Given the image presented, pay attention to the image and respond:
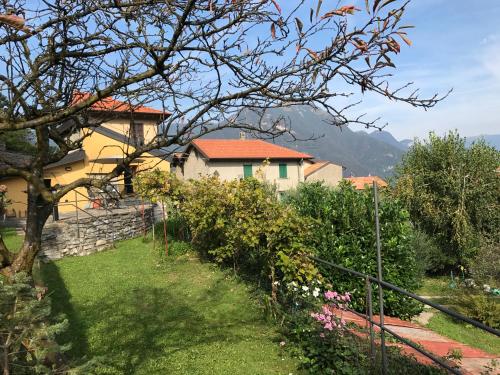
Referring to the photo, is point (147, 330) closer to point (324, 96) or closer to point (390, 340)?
point (390, 340)

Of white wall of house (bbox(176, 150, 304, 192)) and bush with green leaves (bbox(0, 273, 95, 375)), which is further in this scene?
white wall of house (bbox(176, 150, 304, 192))

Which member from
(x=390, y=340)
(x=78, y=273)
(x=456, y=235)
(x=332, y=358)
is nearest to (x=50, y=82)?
(x=332, y=358)

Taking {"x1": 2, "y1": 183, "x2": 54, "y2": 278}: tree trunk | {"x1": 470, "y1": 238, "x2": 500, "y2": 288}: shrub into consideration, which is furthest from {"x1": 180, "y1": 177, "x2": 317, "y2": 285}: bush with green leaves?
{"x1": 470, "y1": 238, "x2": 500, "y2": 288}: shrub

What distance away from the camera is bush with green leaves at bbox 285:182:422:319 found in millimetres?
8164

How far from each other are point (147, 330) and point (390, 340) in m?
4.26

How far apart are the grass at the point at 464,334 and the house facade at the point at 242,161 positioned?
23.1m

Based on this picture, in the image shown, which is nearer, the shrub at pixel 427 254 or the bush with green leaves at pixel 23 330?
the bush with green leaves at pixel 23 330

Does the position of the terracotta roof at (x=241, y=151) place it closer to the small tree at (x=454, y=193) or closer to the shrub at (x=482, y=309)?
the small tree at (x=454, y=193)

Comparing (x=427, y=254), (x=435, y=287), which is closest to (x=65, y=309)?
(x=435, y=287)

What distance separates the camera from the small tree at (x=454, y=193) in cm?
1695

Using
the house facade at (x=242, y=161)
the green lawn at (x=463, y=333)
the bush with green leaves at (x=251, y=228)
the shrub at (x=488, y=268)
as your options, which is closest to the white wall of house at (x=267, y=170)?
the house facade at (x=242, y=161)

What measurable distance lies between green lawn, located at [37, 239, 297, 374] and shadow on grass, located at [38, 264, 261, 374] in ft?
0.05

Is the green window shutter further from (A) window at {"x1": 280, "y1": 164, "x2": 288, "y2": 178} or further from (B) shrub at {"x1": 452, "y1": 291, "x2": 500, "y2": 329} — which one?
(B) shrub at {"x1": 452, "y1": 291, "x2": 500, "y2": 329}

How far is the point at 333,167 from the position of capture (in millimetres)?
46125
